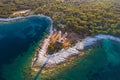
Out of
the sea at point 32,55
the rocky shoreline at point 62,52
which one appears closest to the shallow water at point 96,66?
the sea at point 32,55

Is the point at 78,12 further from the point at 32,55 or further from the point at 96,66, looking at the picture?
the point at 32,55

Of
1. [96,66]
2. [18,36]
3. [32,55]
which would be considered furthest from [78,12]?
[32,55]

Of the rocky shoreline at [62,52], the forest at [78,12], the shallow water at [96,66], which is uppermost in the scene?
the forest at [78,12]

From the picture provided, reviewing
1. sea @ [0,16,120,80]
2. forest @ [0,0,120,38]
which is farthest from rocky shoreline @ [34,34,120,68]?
forest @ [0,0,120,38]

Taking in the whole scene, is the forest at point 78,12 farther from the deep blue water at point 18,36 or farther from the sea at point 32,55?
the sea at point 32,55

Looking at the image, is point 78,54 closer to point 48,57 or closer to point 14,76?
point 48,57

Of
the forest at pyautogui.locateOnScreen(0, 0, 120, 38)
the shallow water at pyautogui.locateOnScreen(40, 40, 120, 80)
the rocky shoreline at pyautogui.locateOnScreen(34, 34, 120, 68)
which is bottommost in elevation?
the shallow water at pyautogui.locateOnScreen(40, 40, 120, 80)

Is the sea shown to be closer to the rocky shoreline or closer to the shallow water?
the shallow water
